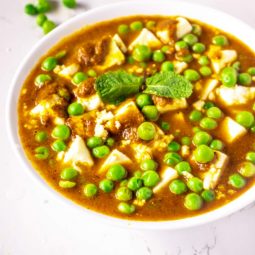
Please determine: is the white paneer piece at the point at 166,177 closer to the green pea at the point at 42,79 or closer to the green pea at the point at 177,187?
the green pea at the point at 177,187

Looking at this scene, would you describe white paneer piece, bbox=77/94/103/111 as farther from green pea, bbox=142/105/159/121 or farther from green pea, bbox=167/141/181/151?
green pea, bbox=167/141/181/151

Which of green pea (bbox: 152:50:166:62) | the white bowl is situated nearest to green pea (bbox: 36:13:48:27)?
the white bowl

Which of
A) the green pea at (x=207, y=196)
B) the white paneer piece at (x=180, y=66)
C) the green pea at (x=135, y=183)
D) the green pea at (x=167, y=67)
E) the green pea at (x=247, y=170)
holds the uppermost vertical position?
the green pea at (x=167, y=67)

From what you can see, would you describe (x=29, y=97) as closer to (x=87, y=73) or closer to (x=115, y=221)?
(x=87, y=73)

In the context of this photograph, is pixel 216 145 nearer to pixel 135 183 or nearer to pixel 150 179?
pixel 150 179

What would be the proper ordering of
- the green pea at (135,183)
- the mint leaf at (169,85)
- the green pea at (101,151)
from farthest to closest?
the mint leaf at (169,85), the green pea at (101,151), the green pea at (135,183)

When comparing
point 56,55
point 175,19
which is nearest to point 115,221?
point 56,55

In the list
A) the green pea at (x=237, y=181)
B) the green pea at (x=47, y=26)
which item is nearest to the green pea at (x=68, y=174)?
the green pea at (x=237, y=181)
